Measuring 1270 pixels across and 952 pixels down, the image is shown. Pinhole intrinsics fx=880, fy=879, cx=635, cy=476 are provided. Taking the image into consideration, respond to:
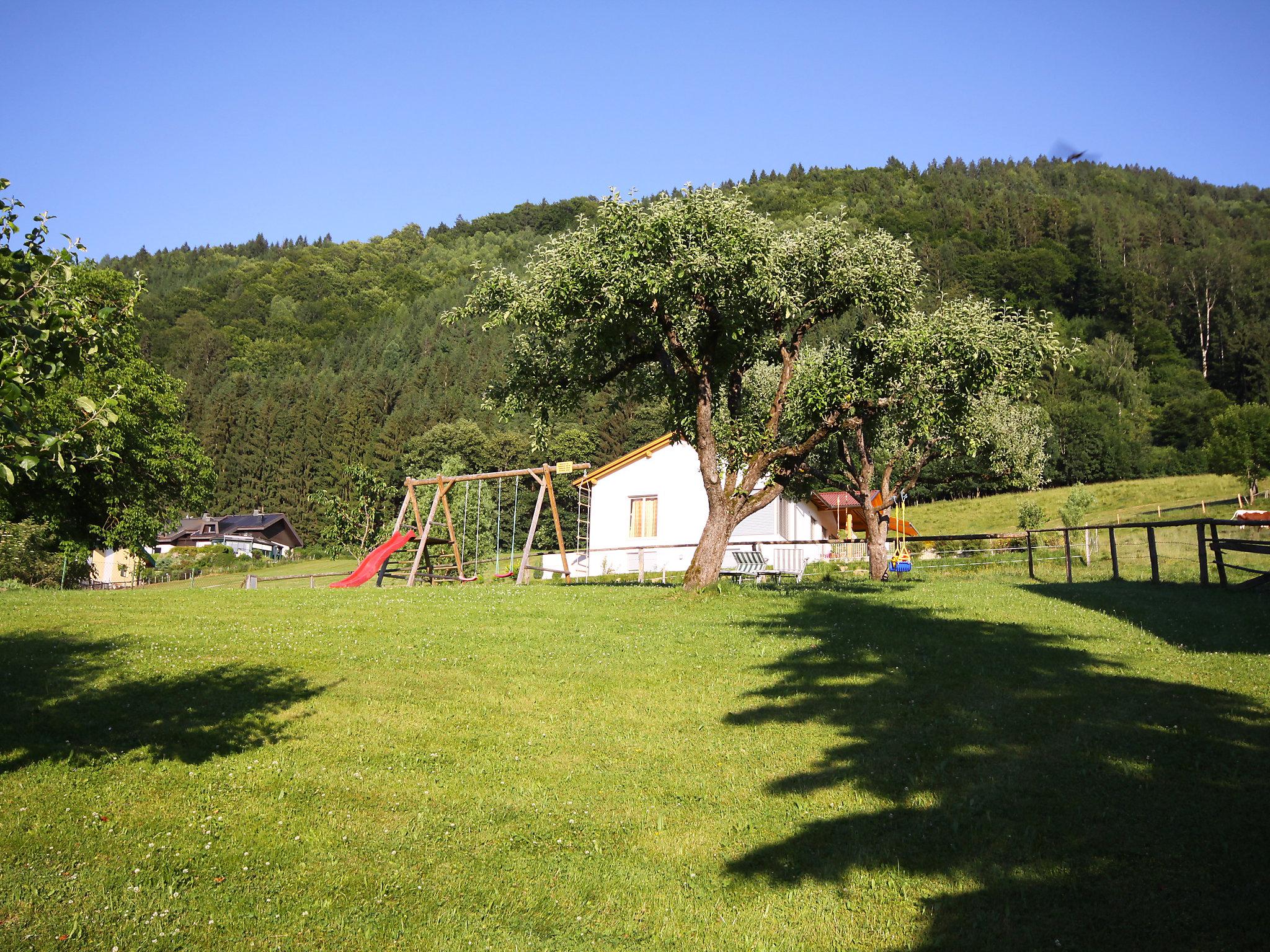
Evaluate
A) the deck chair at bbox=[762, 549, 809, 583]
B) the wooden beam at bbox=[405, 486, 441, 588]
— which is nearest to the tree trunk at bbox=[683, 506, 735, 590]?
the wooden beam at bbox=[405, 486, 441, 588]

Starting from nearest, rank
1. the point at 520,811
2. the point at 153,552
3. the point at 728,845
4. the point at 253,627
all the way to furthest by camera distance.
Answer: the point at 728,845 → the point at 520,811 → the point at 253,627 → the point at 153,552

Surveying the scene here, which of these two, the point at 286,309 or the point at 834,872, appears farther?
the point at 286,309

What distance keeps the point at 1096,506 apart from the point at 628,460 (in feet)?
120

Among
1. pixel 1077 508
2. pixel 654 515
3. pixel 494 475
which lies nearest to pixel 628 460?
pixel 654 515

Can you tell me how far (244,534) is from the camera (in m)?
90.6

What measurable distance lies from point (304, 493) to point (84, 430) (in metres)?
93.6

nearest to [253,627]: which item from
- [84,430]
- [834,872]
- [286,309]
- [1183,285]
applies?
[84,430]

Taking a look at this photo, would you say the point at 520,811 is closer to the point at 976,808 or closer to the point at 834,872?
the point at 834,872

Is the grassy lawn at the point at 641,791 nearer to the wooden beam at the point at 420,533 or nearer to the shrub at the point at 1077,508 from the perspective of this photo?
the wooden beam at the point at 420,533

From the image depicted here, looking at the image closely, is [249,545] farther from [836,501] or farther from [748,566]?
[748,566]

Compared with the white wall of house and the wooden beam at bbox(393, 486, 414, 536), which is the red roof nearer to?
the wooden beam at bbox(393, 486, 414, 536)

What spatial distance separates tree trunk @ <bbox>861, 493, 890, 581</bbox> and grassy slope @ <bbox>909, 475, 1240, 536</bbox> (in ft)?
108

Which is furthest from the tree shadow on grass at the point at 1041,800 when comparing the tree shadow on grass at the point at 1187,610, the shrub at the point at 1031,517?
the shrub at the point at 1031,517

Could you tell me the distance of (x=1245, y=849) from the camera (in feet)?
19.2
